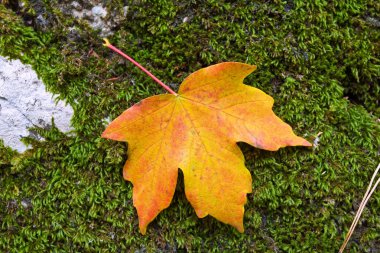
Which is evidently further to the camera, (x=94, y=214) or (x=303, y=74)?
(x=303, y=74)

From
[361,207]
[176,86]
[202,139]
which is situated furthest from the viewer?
[176,86]

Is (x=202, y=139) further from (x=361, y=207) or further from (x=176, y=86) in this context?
(x=361, y=207)

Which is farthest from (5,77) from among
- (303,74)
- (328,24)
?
(328,24)

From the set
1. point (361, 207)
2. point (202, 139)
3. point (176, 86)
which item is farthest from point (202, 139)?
point (361, 207)

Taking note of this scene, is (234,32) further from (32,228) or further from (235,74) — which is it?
(32,228)

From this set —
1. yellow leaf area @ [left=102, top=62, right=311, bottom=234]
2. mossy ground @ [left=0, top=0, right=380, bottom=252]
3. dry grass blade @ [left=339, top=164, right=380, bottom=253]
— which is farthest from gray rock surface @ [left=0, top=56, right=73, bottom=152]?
dry grass blade @ [left=339, top=164, right=380, bottom=253]
